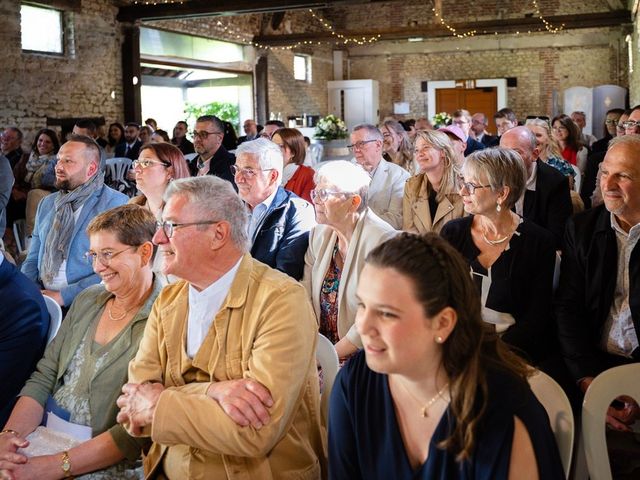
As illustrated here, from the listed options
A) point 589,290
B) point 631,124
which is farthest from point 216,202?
point 631,124

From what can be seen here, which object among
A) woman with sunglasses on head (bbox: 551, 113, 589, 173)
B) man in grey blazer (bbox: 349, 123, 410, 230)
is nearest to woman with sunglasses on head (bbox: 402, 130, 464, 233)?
man in grey blazer (bbox: 349, 123, 410, 230)

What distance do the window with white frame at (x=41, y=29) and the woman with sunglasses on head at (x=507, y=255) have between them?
9.71 metres

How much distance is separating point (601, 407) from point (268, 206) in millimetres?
2214

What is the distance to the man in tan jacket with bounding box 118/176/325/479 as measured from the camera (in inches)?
75.4

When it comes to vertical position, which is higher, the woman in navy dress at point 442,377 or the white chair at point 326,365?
the woman in navy dress at point 442,377

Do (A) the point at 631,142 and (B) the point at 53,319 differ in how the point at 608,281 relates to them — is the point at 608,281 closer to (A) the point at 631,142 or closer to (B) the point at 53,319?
(A) the point at 631,142

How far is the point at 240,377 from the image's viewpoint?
2045 mm

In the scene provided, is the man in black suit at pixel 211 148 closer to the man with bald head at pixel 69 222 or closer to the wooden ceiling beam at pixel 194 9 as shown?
the man with bald head at pixel 69 222

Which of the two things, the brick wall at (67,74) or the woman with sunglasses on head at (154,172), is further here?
the brick wall at (67,74)

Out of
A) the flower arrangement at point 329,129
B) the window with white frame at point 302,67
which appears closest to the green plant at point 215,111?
the window with white frame at point 302,67

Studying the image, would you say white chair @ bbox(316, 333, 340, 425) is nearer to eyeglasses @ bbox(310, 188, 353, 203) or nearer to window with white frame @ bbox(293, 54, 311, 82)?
eyeglasses @ bbox(310, 188, 353, 203)

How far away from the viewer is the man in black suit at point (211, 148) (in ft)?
19.0

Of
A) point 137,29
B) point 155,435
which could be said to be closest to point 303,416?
point 155,435

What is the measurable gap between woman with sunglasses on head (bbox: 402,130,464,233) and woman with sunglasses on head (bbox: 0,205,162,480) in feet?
7.04
